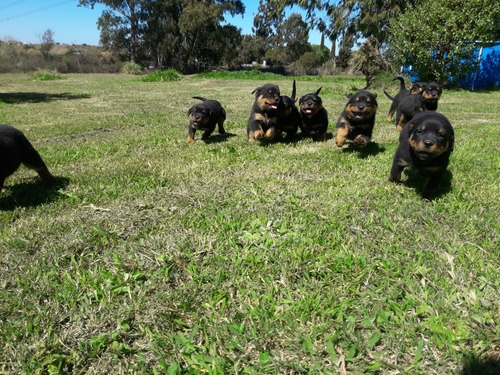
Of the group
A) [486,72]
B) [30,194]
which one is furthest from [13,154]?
[486,72]

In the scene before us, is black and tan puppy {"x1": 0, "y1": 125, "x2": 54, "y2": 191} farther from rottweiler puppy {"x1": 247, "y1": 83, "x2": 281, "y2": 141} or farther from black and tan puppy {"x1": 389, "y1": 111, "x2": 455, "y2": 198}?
black and tan puppy {"x1": 389, "y1": 111, "x2": 455, "y2": 198}

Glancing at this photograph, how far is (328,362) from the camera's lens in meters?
1.92

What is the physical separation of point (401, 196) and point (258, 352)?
110 inches

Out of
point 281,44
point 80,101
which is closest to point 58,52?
point 80,101

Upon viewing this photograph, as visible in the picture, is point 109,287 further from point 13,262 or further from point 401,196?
point 401,196

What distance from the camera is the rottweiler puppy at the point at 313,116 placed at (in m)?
6.10

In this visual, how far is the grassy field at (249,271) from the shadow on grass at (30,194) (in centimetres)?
3

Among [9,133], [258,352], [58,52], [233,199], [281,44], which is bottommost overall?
[258,352]

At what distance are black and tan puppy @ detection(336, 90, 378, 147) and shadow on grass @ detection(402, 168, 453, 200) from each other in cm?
94

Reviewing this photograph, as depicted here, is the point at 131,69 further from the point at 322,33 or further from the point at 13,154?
the point at 13,154

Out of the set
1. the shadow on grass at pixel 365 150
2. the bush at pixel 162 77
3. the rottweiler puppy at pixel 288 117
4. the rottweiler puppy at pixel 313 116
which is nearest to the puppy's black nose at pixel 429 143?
the shadow on grass at pixel 365 150

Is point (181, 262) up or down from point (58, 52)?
down

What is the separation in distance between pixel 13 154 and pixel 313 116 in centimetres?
493

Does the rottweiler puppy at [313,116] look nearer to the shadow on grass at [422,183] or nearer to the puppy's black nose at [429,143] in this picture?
the shadow on grass at [422,183]
